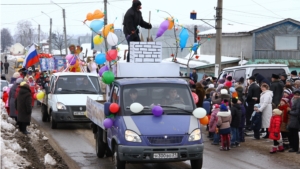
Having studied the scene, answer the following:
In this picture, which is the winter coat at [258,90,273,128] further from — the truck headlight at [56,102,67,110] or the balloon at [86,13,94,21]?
the truck headlight at [56,102,67,110]

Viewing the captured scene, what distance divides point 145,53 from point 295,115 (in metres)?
3.94

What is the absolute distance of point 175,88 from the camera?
37.9 feet

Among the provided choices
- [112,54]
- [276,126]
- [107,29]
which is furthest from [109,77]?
[276,126]

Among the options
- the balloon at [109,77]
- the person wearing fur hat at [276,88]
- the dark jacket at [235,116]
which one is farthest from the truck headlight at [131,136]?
the person wearing fur hat at [276,88]

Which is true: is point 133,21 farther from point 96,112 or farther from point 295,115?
point 295,115

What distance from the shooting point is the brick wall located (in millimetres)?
13117

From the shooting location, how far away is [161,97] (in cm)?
1134

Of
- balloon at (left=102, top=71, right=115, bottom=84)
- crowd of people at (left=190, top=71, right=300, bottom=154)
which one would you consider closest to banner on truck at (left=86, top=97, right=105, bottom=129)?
balloon at (left=102, top=71, right=115, bottom=84)

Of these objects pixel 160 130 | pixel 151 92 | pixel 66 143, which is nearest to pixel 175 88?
pixel 151 92

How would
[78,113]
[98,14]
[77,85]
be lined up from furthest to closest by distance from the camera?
[77,85]
[78,113]
[98,14]

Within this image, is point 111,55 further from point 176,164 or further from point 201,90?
point 201,90

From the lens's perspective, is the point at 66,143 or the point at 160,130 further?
the point at 66,143

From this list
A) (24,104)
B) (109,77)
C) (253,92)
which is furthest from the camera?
(253,92)

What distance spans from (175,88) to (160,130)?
132cm
